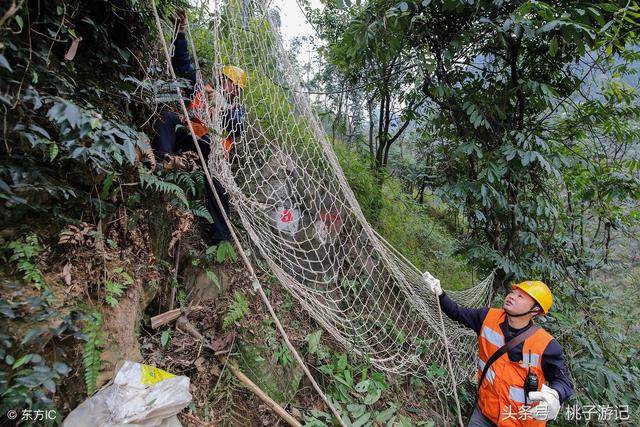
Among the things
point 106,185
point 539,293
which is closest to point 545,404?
point 539,293

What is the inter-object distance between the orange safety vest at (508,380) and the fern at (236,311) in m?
1.35

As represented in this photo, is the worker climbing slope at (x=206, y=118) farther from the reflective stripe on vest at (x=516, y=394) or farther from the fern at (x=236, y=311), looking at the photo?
the reflective stripe on vest at (x=516, y=394)

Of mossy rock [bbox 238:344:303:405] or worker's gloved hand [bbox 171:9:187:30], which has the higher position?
worker's gloved hand [bbox 171:9:187:30]

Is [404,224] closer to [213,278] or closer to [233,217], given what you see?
[233,217]

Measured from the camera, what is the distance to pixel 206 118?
6.23 feet

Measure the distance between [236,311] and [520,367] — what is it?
1.47m

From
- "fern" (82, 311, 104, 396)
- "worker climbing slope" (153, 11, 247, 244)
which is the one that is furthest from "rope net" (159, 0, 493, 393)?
"fern" (82, 311, 104, 396)

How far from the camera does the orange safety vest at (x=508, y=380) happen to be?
1.74 m

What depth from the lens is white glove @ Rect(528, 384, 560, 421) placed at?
165 centimetres

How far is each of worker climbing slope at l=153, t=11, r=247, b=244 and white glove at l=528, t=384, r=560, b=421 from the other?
182 centimetres

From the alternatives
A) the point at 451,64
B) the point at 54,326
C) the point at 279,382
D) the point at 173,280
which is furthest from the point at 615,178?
the point at 54,326

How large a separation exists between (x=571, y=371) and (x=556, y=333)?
0.26 m

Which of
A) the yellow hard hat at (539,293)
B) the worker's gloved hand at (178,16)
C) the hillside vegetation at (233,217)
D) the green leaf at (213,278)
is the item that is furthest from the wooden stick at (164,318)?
the yellow hard hat at (539,293)

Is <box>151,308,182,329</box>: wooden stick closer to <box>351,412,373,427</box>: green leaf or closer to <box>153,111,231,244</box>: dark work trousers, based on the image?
<box>153,111,231,244</box>: dark work trousers
